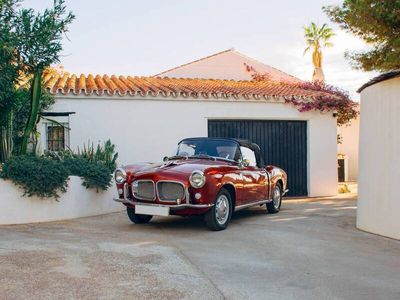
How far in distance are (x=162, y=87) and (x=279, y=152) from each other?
3845 millimetres

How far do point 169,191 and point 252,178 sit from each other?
200 cm

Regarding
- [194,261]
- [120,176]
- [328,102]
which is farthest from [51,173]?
[328,102]

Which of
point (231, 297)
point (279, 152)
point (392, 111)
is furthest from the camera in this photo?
point (279, 152)

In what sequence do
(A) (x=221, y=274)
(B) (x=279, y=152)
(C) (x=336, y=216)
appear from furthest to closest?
(B) (x=279, y=152), (C) (x=336, y=216), (A) (x=221, y=274)

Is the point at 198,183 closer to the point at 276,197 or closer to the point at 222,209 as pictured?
the point at 222,209

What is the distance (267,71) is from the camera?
20984mm

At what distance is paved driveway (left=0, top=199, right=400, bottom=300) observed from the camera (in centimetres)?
455

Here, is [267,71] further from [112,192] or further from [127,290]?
[127,290]

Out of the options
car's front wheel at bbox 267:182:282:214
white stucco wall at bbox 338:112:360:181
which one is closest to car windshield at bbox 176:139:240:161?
car's front wheel at bbox 267:182:282:214

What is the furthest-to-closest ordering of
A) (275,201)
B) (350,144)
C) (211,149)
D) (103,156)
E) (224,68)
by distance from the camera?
1. (350,144)
2. (224,68)
3. (103,156)
4. (275,201)
5. (211,149)

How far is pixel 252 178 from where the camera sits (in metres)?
8.95

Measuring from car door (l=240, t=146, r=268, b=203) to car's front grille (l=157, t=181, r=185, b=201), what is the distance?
1.52 m

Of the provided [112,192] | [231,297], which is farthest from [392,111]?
[112,192]

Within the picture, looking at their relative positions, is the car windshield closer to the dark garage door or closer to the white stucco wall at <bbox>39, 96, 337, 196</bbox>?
the white stucco wall at <bbox>39, 96, 337, 196</bbox>
